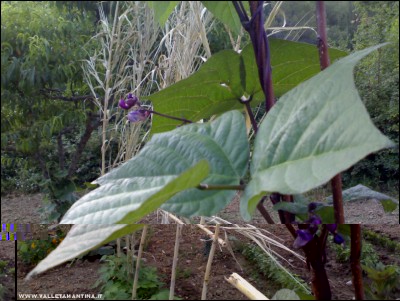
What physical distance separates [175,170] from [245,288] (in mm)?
60

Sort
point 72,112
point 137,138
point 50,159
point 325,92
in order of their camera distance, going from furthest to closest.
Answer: point 50,159 → point 72,112 → point 137,138 → point 325,92

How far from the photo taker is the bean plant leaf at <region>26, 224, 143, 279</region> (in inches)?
7.1

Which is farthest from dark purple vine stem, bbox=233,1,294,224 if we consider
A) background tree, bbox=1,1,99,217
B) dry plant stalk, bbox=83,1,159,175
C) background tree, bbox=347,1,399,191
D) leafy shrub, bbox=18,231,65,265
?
background tree, bbox=1,1,99,217

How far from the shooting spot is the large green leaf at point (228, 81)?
28 cm

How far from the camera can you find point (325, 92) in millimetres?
181

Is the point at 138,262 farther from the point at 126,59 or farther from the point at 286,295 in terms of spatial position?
the point at 126,59

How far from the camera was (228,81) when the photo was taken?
0.94 ft

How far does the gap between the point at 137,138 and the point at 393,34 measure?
861mm

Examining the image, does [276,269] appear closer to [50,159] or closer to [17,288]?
[17,288]

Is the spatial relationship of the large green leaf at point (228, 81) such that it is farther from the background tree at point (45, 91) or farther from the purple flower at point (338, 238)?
the background tree at point (45, 91)

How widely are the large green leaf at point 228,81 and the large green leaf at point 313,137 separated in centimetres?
8

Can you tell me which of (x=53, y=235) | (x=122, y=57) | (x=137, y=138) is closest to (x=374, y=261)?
(x=53, y=235)

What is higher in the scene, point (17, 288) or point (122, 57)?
point (122, 57)

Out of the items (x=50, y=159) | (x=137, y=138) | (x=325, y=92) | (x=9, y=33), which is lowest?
(x=50, y=159)
